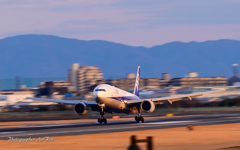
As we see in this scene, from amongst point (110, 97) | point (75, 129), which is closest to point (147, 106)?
point (110, 97)

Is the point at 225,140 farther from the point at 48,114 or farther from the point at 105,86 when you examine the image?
the point at 48,114

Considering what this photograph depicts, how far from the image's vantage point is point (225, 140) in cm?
2414

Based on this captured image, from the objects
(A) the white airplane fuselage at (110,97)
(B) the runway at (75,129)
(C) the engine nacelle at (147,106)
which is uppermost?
(A) the white airplane fuselage at (110,97)

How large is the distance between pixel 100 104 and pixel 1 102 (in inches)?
6001

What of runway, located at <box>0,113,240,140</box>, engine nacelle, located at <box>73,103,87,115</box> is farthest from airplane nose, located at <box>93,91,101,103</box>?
engine nacelle, located at <box>73,103,87,115</box>

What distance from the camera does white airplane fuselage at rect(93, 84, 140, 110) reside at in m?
41.9

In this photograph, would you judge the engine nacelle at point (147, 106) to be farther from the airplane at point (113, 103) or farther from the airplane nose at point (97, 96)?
the airplane nose at point (97, 96)

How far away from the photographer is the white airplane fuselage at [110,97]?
41.9 metres

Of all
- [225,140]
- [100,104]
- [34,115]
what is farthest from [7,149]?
[34,115]

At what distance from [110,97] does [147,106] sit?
455 centimetres

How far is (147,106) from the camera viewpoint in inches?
1730

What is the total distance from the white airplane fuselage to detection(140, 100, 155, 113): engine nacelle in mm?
2261

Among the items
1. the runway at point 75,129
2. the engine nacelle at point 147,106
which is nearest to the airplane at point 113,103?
the engine nacelle at point 147,106

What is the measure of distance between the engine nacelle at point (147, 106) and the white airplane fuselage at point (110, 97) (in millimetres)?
2261
